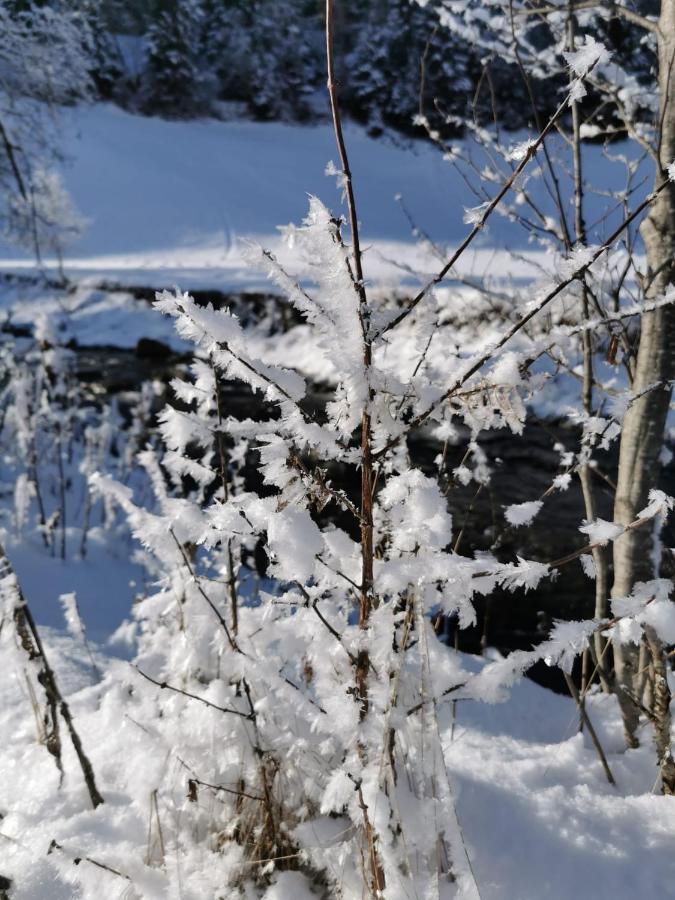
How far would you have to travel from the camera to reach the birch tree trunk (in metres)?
1.81

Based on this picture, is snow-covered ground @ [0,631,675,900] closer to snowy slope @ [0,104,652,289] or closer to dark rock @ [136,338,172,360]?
dark rock @ [136,338,172,360]

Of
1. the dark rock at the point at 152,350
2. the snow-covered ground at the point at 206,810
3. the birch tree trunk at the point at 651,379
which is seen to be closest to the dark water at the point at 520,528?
the dark rock at the point at 152,350

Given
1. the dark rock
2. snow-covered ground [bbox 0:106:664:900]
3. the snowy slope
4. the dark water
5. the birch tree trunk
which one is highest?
the snowy slope

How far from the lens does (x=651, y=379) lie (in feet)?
6.07

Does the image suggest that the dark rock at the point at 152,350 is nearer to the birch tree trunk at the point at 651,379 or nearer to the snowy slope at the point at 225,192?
the snowy slope at the point at 225,192

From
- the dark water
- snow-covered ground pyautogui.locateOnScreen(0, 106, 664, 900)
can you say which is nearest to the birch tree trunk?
snow-covered ground pyautogui.locateOnScreen(0, 106, 664, 900)

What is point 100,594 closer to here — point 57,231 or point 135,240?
point 57,231

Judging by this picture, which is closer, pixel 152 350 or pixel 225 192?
pixel 152 350

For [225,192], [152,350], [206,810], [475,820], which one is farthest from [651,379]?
[225,192]

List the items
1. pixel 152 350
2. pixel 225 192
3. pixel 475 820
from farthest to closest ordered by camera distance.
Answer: pixel 225 192, pixel 152 350, pixel 475 820

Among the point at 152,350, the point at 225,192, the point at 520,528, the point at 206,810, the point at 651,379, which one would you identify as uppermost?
the point at 225,192

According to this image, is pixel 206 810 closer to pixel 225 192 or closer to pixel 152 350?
pixel 152 350

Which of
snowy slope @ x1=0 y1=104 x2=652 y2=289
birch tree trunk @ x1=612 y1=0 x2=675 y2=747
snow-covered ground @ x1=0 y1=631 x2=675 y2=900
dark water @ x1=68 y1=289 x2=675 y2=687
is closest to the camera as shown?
snow-covered ground @ x1=0 y1=631 x2=675 y2=900

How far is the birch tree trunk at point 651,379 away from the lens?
1811 millimetres
